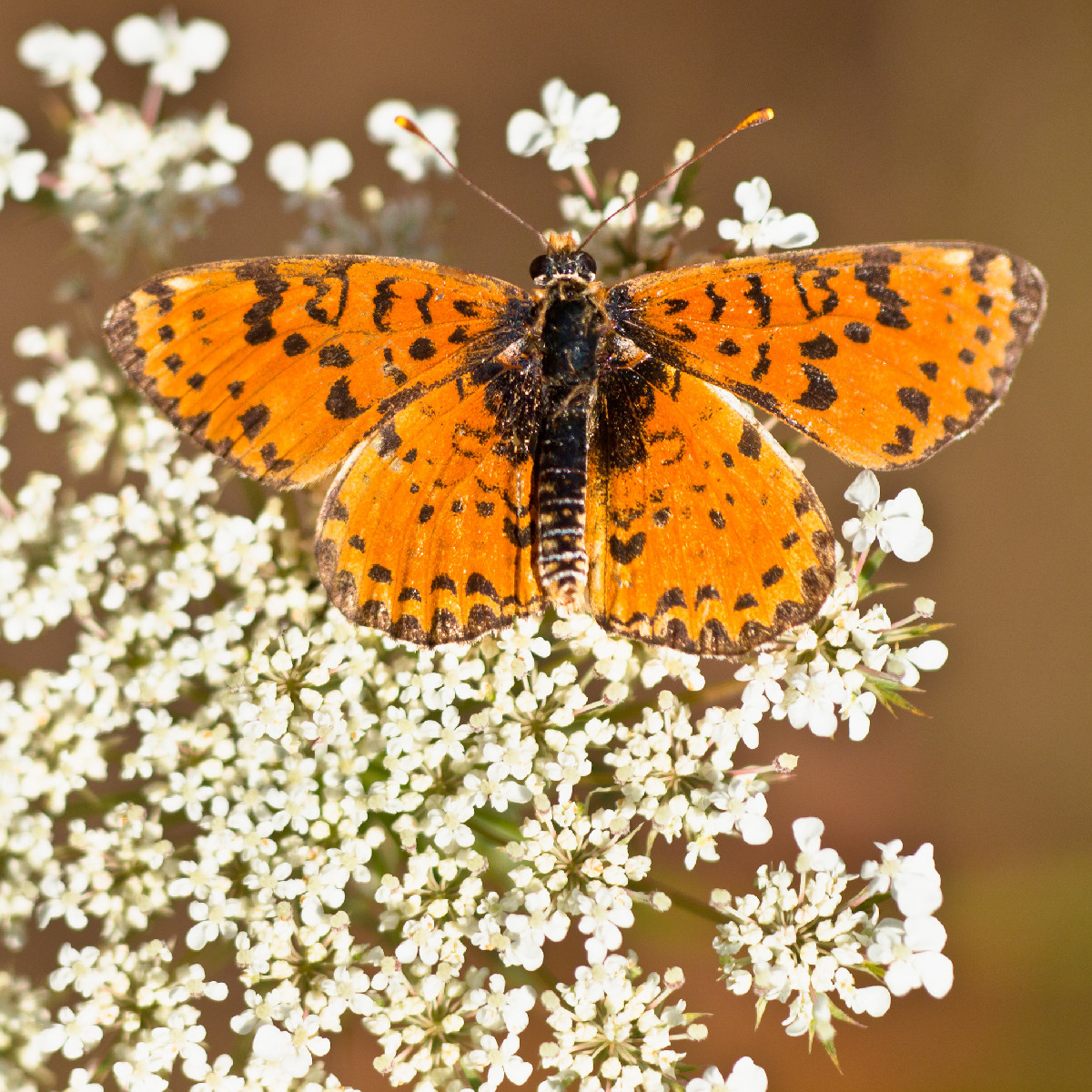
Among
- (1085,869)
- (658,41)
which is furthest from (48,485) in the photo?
(1085,869)

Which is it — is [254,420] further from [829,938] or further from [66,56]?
[829,938]

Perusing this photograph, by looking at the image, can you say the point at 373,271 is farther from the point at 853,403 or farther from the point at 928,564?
the point at 928,564

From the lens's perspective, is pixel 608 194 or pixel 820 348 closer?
pixel 820 348

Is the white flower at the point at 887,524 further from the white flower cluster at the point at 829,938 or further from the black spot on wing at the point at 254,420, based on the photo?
the black spot on wing at the point at 254,420

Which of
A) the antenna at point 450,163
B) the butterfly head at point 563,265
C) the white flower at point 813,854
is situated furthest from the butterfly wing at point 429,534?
the white flower at point 813,854

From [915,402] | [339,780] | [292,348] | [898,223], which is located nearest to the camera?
[915,402]

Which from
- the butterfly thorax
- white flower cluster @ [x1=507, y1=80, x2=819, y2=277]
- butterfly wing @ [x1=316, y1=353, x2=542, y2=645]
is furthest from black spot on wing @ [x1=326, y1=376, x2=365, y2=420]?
white flower cluster @ [x1=507, y1=80, x2=819, y2=277]

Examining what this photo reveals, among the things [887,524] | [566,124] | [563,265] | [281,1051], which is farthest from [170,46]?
[281,1051]
